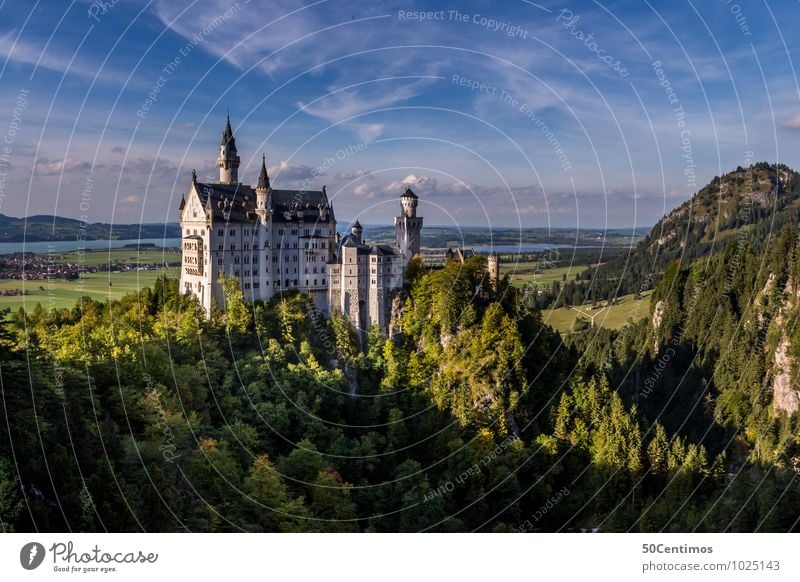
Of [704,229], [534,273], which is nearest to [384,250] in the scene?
[534,273]

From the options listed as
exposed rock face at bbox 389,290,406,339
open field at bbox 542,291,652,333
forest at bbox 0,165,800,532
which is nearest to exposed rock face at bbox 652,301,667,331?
open field at bbox 542,291,652,333

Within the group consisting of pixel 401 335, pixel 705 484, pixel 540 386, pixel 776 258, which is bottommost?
pixel 705 484

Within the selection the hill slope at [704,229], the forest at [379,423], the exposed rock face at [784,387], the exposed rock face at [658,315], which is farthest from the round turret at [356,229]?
the hill slope at [704,229]

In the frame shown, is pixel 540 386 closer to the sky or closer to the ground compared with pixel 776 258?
closer to the ground

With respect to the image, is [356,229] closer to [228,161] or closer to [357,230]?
[357,230]

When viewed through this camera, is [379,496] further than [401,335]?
No
